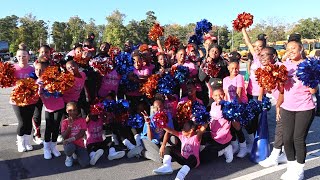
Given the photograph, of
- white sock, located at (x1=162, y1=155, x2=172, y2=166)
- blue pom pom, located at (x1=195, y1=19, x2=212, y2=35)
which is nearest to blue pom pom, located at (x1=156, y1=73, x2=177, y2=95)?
white sock, located at (x1=162, y1=155, x2=172, y2=166)

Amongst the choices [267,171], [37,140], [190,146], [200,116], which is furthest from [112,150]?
[267,171]

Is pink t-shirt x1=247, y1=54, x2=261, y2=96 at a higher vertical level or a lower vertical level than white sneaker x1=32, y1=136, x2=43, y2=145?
higher

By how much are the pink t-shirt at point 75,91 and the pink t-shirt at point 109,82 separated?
1.47ft

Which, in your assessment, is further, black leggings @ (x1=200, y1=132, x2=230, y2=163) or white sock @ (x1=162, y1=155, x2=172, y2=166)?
black leggings @ (x1=200, y1=132, x2=230, y2=163)

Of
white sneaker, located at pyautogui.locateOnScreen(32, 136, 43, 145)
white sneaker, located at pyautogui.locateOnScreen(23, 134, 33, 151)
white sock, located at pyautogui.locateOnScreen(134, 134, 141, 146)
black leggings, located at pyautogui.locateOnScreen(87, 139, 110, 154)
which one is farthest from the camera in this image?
white sneaker, located at pyautogui.locateOnScreen(32, 136, 43, 145)

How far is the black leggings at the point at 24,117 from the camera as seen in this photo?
542 cm

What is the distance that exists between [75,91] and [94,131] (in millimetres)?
714

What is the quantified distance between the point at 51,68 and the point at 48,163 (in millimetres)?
1407

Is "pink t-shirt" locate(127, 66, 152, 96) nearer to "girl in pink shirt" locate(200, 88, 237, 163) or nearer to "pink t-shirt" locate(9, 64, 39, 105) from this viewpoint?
"girl in pink shirt" locate(200, 88, 237, 163)

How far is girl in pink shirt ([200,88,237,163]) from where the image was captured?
494 cm

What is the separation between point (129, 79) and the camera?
571 cm

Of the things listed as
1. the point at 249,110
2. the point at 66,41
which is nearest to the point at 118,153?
the point at 249,110

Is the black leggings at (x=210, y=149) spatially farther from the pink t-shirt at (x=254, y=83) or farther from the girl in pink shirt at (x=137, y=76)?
the girl in pink shirt at (x=137, y=76)

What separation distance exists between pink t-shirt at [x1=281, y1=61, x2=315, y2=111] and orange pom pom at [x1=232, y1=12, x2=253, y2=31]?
2170 mm
